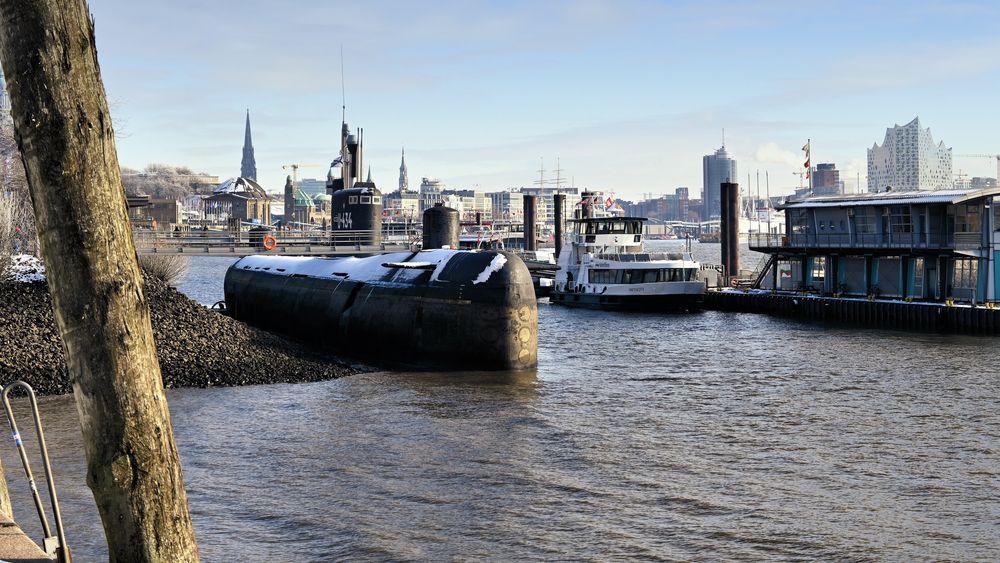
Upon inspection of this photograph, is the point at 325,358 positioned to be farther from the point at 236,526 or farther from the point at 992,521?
the point at 992,521

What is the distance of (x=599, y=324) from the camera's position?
5250 centimetres

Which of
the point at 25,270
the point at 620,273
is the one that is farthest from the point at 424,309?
the point at 620,273

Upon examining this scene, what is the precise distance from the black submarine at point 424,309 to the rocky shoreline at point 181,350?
1.85m

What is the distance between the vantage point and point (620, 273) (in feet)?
202

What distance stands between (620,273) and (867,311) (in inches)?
636

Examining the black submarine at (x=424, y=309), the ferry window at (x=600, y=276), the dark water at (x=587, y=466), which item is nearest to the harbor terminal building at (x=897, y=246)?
the ferry window at (x=600, y=276)

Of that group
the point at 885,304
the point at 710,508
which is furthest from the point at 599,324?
the point at 710,508

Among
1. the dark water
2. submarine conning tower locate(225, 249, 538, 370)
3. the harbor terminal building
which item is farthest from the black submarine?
the harbor terminal building

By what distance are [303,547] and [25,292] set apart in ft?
67.1

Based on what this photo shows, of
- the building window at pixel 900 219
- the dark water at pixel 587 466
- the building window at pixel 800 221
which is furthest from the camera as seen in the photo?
the building window at pixel 800 221

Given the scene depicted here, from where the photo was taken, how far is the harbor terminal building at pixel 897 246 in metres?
48.8

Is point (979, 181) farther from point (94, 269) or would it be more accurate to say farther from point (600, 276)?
point (94, 269)

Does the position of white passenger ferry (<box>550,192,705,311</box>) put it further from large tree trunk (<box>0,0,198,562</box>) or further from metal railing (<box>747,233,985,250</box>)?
large tree trunk (<box>0,0,198,562</box>)

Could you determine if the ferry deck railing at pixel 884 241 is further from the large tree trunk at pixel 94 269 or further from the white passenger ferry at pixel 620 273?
the large tree trunk at pixel 94 269
